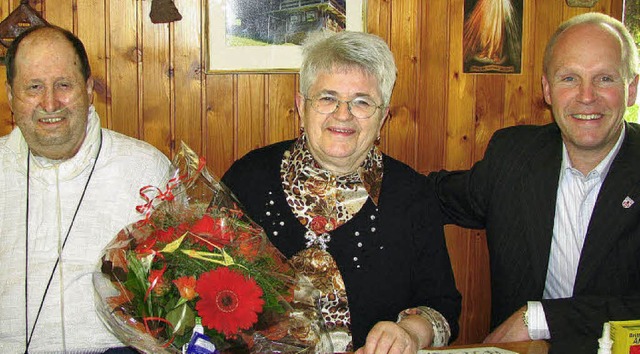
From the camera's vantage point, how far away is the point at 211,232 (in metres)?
1.18

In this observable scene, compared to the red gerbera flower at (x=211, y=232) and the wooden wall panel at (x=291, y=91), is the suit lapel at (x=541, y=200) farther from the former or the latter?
the red gerbera flower at (x=211, y=232)

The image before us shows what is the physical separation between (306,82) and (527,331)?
97cm

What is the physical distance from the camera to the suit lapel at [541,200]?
1979 millimetres

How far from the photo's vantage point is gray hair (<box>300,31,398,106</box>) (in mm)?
1721

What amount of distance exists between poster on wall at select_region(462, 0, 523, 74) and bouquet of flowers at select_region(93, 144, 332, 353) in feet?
5.51

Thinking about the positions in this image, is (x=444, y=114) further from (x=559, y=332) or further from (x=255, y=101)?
(x=559, y=332)

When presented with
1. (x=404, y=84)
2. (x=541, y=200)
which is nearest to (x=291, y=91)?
(x=404, y=84)

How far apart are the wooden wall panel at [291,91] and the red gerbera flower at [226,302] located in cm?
143

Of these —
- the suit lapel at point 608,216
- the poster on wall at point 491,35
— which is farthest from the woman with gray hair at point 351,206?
the poster on wall at point 491,35

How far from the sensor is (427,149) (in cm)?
263

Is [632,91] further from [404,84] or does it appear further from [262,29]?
[262,29]

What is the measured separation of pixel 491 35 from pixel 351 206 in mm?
1236

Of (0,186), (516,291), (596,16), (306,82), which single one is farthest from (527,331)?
(0,186)

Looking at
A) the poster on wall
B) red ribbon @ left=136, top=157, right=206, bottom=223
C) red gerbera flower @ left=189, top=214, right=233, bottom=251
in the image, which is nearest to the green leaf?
red gerbera flower @ left=189, top=214, right=233, bottom=251
